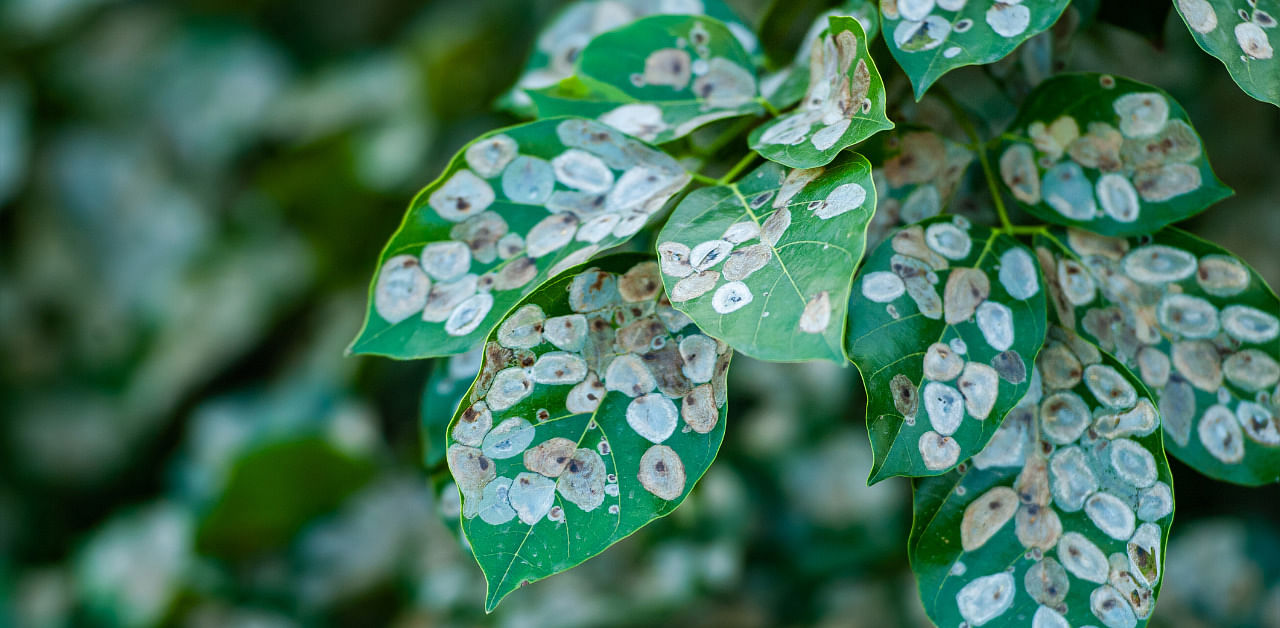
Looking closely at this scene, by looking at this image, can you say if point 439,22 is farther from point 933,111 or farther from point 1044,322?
point 1044,322

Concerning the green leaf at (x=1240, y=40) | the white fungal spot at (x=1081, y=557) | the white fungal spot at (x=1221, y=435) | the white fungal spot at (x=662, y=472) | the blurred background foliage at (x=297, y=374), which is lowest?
the blurred background foliage at (x=297, y=374)

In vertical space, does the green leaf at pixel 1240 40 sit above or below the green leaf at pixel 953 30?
below

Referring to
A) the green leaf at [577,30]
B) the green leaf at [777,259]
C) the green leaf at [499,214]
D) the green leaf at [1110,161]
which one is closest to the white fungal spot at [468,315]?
the green leaf at [499,214]

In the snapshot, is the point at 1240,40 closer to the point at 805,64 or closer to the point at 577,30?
the point at 805,64

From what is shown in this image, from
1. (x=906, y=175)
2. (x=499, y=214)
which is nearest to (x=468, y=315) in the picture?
(x=499, y=214)

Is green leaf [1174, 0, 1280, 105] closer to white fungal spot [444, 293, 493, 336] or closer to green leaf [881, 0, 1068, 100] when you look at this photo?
green leaf [881, 0, 1068, 100]

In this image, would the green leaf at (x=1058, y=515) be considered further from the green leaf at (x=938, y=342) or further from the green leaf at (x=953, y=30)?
the green leaf at (x=953, y=30)
